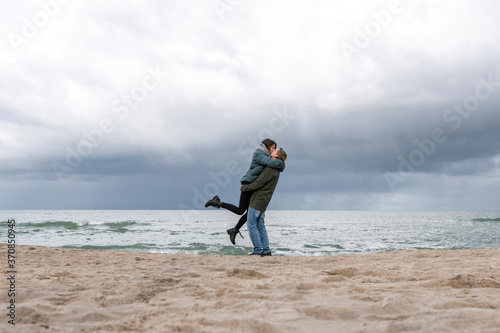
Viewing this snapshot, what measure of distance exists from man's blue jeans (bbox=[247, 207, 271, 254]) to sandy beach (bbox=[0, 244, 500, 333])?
7.45 feet

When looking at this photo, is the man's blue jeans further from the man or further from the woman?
the woman

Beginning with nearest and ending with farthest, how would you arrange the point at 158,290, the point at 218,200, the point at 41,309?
1. the point at 41,309
2. the point at 158,290
3. the point at 218,200

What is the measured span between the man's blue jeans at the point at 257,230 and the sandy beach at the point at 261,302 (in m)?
2.27

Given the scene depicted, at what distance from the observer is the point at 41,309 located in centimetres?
246

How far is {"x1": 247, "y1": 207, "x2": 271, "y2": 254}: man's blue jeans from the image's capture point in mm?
6250

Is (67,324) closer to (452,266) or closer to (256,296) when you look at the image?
(256,296)

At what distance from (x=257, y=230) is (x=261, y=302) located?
12.7 feet

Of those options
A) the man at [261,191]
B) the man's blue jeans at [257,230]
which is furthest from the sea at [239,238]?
the man at [261,191]

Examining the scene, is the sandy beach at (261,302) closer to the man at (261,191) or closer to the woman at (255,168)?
the man at (261,191)

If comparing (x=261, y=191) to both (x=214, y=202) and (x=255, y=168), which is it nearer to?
(x=255, y=168)

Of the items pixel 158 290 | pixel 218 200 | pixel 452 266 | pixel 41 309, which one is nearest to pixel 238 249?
pixel 218 200

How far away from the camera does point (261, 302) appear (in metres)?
2.54

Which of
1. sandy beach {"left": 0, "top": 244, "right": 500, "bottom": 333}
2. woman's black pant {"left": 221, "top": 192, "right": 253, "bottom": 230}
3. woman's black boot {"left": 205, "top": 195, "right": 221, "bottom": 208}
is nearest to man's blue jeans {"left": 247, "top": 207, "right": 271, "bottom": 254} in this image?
woman's black pant {"left": 221, "top": 192, "right": 253, "bottom": 230}

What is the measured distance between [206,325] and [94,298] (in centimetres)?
122
